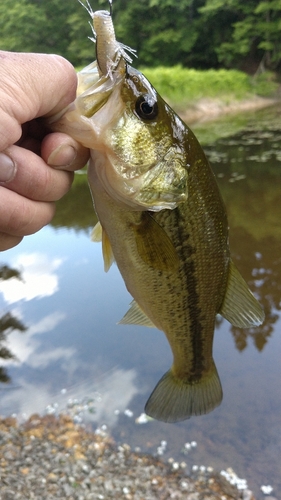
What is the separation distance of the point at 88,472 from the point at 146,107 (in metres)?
2.58

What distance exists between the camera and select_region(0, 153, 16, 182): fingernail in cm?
Result: 131

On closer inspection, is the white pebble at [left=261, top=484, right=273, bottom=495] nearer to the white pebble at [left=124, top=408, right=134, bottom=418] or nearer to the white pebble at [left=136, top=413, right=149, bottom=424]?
the white pebble at [left=136, top=413, right=149, bottom=424]

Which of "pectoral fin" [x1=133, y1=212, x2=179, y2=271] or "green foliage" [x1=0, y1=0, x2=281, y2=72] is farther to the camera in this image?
"green foliage" [x1=0, y1=0, x2=281, y2=72]

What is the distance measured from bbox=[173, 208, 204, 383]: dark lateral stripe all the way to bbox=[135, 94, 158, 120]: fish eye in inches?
14.4

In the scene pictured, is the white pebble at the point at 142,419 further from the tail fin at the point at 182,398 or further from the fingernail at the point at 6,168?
the fingernail at the point at 6,168

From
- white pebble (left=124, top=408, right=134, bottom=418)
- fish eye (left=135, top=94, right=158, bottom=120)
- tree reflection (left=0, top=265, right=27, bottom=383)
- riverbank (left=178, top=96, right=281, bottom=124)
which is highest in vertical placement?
fish eye (left=135, top=94, right=158, bottom=120)

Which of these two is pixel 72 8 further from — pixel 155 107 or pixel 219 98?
pixel 155 107

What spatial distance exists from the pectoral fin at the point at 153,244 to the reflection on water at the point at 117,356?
6.60ft

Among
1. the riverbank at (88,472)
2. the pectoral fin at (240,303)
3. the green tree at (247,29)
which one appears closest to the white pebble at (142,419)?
the riverbank at (88,472)

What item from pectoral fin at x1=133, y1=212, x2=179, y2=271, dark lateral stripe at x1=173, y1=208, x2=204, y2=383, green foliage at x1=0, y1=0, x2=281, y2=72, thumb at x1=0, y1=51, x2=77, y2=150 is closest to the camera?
thumb at x1=0, y1=51, x2=77, y2=150

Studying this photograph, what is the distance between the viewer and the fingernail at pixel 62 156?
1330 millimetres

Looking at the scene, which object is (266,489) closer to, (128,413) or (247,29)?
(128,413)

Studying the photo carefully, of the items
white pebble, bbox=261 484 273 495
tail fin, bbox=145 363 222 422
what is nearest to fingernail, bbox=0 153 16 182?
tail fin, bbox=145 363 222 422

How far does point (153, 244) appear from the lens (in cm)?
153
